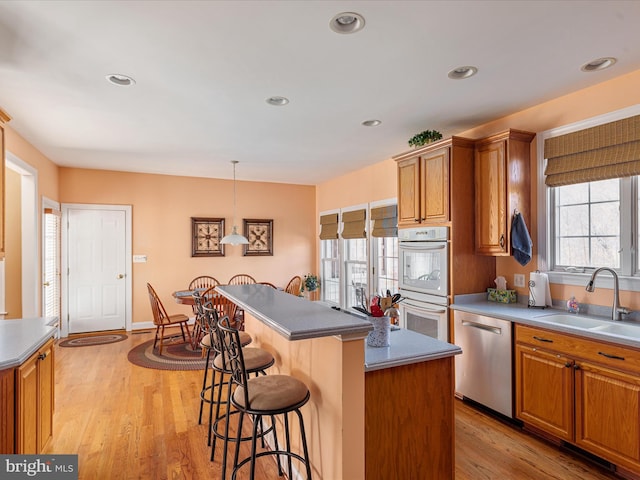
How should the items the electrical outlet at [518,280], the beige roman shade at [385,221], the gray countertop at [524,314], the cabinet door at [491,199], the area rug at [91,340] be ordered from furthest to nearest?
the area rug at [91,340], the beige roman shade at [385,221], the electrical outlet at [518,280], the cabinet door at [491,199], the gray countertop at [524,314]

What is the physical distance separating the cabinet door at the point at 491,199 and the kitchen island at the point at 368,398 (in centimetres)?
152

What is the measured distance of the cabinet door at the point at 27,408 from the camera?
1887 mm

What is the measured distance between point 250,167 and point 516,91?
3.84 metres

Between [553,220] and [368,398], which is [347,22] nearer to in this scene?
[368,398]

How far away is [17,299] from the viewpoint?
419 centimetres

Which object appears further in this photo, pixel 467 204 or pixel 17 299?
pixel 17 299

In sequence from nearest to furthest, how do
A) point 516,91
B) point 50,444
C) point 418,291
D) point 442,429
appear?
point 442,429 → point 50,444 → point 516,91 → point 418,291

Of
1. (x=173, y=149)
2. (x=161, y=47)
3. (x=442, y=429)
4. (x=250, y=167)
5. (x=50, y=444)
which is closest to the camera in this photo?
(x=442, y=429)

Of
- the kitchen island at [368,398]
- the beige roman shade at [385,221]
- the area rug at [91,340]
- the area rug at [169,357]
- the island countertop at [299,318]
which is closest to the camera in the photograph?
the island countertop at [299,318]

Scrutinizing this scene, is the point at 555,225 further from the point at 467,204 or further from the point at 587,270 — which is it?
the point at 467,204

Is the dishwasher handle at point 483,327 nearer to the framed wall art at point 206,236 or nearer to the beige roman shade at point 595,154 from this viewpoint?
the beige roman shade at point 595,154

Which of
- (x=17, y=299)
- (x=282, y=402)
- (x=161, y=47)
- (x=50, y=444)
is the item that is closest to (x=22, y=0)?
(x=161, y=47)

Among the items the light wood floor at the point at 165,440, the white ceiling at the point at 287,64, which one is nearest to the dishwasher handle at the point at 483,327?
the light wood floor at the point at 165,440

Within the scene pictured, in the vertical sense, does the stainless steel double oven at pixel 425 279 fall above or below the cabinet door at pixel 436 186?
below
